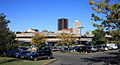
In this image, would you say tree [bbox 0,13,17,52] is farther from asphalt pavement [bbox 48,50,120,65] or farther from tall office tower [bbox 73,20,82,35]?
tall office tower [bbox 73,20,82,35]

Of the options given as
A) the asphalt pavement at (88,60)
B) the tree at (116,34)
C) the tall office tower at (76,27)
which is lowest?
the asphalt pavement at (88,60)

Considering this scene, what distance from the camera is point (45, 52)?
29656 mm

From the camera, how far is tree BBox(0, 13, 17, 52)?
32625 mm

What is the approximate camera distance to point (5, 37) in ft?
108

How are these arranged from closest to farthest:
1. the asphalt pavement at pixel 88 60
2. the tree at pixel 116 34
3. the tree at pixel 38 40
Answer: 1. the tree at pixel 116 34
2. the asphalt pavement at pixel 88 60
3. the tree at pixel 38 40

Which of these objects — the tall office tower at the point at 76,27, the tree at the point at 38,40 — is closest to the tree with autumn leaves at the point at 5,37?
the tree at the point at 38,40

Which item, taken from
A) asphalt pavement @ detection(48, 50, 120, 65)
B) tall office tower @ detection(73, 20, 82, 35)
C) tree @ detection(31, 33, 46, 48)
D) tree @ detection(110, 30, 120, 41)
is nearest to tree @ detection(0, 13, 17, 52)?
asphalt pavement @ detection(48, 50, 120, 65)

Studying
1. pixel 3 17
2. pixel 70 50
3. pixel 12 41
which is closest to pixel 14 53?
pixel 12 41

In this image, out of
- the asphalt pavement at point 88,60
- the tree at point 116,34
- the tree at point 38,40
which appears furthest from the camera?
the tree at point 38,40

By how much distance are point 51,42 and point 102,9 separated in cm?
6140

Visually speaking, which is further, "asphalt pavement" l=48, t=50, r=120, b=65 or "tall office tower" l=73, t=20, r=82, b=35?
"tall office tower" l=73, t=20, r=82, b=35

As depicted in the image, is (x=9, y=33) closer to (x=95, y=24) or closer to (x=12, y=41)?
(x=12, y=41)

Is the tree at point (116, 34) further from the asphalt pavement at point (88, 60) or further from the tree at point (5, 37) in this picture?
the tree at point (5, 37)

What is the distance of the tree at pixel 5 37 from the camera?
32.6 meters
